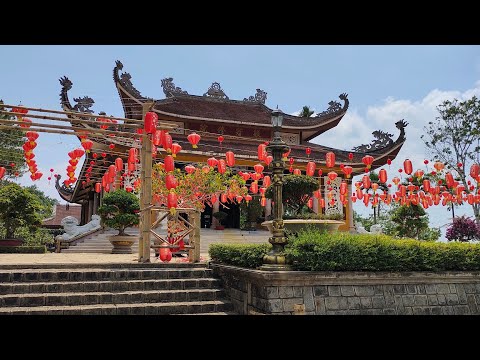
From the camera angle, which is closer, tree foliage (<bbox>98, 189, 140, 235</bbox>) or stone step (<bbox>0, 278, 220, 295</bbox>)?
stone step (<bbox>0, 278, 220, 295</bbox>)

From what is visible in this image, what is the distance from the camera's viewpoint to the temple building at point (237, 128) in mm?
21422

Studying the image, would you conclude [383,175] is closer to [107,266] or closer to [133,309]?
[107,266]

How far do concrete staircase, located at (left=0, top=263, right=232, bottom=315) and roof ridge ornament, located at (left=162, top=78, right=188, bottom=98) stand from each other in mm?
17820

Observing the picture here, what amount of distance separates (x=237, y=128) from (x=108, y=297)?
1808cm

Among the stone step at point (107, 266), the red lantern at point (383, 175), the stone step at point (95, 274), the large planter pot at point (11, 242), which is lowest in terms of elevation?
the stone step at point (95, 274)

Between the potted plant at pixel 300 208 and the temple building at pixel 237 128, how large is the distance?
36.8ft

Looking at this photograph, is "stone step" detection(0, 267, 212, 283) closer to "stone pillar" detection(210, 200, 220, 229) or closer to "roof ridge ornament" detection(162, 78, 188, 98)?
"stone pillar" detection(210, 200, 220, 229)

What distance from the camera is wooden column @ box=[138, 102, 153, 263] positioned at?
8992 millimetres

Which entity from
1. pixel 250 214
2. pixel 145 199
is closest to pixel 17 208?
pixel 145 199

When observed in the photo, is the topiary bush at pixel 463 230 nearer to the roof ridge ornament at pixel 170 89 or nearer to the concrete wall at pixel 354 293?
the concrete wall at pixel 354 293

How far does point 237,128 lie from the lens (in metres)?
24.3

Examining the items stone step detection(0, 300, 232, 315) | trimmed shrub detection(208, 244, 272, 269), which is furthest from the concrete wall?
stone step detection(0, 300, 232, 315)

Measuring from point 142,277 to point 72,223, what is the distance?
11187 millimetres

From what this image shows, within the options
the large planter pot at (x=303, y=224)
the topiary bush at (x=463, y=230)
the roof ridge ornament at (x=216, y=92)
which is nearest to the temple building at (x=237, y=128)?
the roof ridge ornament at (x=216, y=92)
